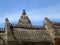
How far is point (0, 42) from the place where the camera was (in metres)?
42.5

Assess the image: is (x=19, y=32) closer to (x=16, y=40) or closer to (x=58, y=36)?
(x=16, y=40)

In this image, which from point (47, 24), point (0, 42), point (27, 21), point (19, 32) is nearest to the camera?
point (0, 42)

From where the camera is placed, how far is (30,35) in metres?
45.1

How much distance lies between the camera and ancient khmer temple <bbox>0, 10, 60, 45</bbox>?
42.8 metres

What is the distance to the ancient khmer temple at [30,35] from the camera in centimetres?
4281

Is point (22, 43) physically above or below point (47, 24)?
below

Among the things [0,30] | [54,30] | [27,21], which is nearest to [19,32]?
[0,30]

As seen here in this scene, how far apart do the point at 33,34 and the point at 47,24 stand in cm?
517

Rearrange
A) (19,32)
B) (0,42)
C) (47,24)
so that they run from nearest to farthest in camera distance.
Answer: (0,42), (19,32), (47,24)

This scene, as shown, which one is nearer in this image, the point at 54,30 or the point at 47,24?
the point at 54,30

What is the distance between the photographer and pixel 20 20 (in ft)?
196

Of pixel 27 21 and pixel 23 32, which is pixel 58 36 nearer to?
pixel 23 32

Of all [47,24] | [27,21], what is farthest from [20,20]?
[47,24]

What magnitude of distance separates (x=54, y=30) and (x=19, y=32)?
6.58 meters
